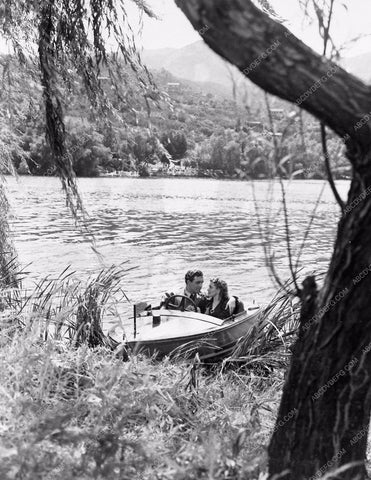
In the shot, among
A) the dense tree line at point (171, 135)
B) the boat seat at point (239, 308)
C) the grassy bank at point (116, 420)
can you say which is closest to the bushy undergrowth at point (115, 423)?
the grassy bank at point (116, 420)

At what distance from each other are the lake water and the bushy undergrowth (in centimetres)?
521

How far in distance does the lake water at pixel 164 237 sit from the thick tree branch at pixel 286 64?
6.67 metres

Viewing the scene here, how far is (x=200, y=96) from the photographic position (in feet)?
335

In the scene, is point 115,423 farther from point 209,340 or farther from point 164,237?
point 164,237

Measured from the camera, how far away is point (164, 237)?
2964 cm

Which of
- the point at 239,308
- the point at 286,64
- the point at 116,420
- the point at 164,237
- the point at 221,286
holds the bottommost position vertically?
the point at 164,237

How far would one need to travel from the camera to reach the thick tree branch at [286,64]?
2207mm

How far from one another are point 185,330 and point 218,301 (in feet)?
2.94

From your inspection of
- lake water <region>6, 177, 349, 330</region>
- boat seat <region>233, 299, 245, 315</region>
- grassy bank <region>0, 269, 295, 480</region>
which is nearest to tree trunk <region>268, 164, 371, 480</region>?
grassy bank <region>0, 269, 295, 480</region>

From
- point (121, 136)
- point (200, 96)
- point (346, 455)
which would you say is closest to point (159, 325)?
point (121, 136)

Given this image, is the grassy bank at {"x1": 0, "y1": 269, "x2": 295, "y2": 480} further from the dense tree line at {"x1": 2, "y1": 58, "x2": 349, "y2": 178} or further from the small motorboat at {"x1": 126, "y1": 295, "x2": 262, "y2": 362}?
the small motorboat at {"x1": 126, "y1": 295, "x2": 262, "y2": 362}

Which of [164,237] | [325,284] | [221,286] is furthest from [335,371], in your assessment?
[164,237]

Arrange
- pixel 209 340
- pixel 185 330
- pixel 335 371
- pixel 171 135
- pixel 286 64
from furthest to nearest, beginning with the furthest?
pixel 185 330 → pixel 209 340 → pixel 171 135 → pixel 335 371 → pixel 286 64

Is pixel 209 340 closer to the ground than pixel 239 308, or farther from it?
closer to the ground
